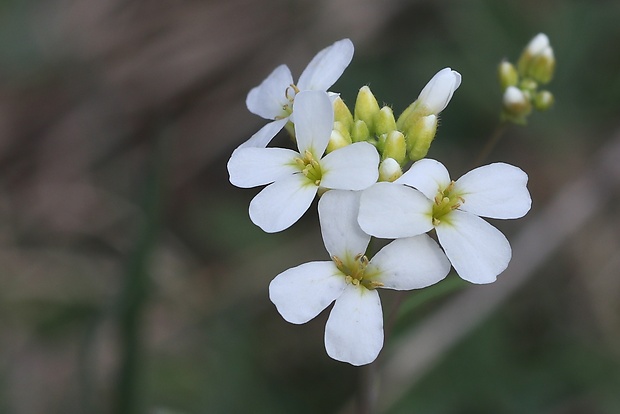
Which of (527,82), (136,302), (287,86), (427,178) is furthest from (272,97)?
(527,82)

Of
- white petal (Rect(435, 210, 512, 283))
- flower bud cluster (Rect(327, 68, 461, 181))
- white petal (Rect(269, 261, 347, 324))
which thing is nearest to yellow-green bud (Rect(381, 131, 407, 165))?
flower bud cluster (Rect(327, 68, 461, 181))

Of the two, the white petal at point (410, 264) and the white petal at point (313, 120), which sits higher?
the white petal at point (313, 120)

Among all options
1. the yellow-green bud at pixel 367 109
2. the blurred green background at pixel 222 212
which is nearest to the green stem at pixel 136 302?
the blurred green background at pixel 222 212

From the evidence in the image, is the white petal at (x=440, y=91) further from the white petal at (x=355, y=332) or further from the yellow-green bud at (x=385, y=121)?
the white petal at (x=355, y=332)

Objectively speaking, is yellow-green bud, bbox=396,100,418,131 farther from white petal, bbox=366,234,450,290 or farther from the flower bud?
the flower bud

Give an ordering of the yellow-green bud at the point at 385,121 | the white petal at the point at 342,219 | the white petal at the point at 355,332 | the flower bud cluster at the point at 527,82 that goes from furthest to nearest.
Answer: the flower bud cluster at the point at 527,82
the yellow-green bud at the point at 385,121
the white petal at the point at 342,219
the white petal at the point at 355,332

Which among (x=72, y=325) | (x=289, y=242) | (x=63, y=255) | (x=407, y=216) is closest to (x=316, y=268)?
(x=407, y=216)

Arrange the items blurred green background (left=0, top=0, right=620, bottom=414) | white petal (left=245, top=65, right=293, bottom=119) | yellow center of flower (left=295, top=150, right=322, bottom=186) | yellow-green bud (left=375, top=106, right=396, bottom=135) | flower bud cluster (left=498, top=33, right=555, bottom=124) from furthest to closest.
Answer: blurred green background (left=0, top=0, right=620, bottom=414) < flower bud cluster (left=498, top=33, right=555, bottom=124) < white petal (left=245, top=65, right=293, bottom=119) < yellow-green bud (left=375, top=106, right=396, bottom=135) < yellow center of flower (left=295, top=150, right=322, bottom=186)

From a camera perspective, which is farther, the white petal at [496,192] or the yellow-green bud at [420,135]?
the yellow-green bud at [420,135]
